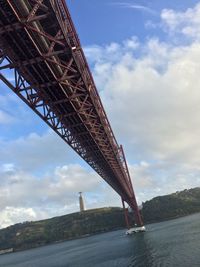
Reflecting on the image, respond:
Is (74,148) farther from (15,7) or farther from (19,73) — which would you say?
(15,7)

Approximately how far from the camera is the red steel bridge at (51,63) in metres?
17.5

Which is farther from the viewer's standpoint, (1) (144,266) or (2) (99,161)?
(2) (99,161)

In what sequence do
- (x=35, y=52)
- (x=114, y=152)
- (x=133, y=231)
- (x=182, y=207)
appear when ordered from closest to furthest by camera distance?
(x=35, y=52)
(x=114, y=152)
(x=133, y=231)
(x=182, y=207)

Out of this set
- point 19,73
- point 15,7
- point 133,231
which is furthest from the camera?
point 133,231

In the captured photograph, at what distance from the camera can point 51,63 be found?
23297 millimetres

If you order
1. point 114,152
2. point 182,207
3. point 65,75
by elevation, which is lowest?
point 65,75

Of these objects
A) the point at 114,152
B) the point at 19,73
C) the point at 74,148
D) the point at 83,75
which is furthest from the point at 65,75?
the point at 114,152

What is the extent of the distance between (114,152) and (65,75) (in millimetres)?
33351

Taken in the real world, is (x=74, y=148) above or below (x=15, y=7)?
above

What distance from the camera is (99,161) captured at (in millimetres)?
62281

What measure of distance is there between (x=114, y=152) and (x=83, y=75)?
3265 cm

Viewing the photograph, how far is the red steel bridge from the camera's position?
17523 mm

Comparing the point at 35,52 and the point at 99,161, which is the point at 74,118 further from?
the point at 99,161

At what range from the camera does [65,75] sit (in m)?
24.7
